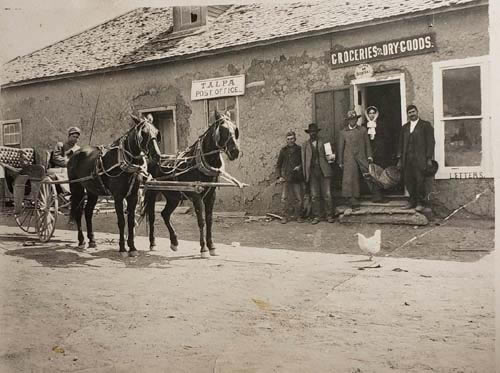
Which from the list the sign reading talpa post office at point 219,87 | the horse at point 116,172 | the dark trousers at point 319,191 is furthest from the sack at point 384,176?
the horse at point 116,172

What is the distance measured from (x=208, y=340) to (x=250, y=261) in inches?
22.2

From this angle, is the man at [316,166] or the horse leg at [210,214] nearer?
the man at [316,166]

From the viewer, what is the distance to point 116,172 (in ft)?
12.4

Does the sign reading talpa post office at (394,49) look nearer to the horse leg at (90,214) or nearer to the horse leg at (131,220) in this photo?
the horse leg at (131,220)

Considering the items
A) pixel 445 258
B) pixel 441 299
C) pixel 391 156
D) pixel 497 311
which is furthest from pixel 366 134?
pixel 497 311

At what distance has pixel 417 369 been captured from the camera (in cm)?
313

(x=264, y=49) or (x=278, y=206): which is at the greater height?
(x=264, y=49)

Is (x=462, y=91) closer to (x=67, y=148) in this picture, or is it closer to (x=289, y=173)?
(x=289, y=173)

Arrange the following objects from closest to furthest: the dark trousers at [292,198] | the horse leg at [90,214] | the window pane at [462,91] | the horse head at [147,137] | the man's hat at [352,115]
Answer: the window pane at [462,91] < the man's hat at [352,115] < the dark trousers at [292,198] < the horse head at [147,137] < the horse leg at [90,214]

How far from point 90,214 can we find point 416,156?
2282mm

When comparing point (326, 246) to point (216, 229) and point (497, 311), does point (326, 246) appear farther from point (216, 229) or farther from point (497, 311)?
point (497, 311)

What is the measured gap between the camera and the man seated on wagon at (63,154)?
368 centimetres

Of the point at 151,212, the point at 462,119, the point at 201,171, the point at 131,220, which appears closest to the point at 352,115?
the point at 462,119

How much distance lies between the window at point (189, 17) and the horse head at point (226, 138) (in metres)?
0.69
